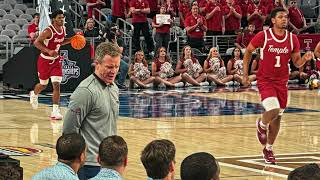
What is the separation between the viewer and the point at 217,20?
93.6 feet

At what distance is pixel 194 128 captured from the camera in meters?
17.2

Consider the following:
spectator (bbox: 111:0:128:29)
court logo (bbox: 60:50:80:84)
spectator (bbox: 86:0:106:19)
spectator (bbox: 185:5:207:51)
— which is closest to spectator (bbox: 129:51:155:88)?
court logo (bbox: 60:50:80:84)

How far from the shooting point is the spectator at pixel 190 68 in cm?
2605

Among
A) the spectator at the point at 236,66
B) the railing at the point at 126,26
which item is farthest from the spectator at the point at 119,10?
the spectator at the point at 236,66

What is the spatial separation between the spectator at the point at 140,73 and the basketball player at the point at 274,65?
12.0 m

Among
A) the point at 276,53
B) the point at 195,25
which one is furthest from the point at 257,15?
the point at 276,53

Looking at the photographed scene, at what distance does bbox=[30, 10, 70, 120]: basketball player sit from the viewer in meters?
18.1

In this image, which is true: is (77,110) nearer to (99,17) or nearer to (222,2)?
(99,17)

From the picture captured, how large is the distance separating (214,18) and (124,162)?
22.3m

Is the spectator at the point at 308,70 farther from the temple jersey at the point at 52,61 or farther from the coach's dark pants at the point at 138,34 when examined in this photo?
the temple jersey at the point at 52,61

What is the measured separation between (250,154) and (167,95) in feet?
32.5

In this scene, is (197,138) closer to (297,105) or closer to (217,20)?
(297,105)

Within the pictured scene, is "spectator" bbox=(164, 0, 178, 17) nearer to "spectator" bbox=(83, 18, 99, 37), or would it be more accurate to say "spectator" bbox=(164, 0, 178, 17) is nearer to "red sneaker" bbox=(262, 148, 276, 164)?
"spectator" bbox=(83, 18, 99, 37)

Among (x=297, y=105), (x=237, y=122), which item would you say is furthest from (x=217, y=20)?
(x=237, y=122)
